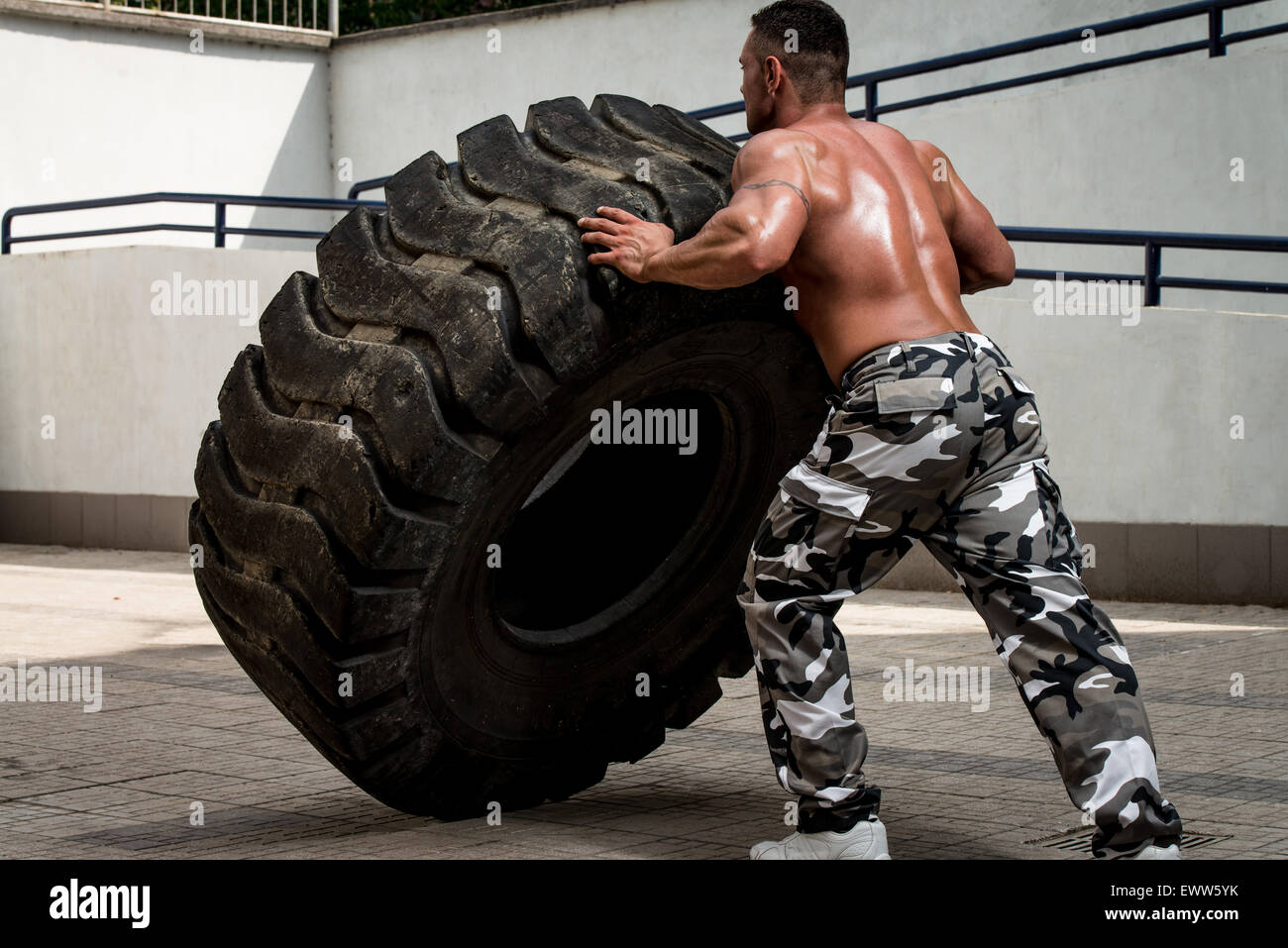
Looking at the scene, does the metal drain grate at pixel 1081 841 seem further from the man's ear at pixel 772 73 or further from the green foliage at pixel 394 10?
the green foliage at pixel 394 10

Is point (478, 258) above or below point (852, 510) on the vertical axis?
above

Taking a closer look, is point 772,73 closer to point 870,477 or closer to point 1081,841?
point 870,477

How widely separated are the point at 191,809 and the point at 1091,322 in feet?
23.7

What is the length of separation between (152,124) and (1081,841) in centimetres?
1738

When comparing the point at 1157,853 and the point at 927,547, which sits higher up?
the point at 927,547

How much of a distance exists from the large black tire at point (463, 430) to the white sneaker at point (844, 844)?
3.52 ft

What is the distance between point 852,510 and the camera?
3.82 metres

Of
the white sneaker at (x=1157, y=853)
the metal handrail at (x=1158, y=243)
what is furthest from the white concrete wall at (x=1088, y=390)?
the white sneaker at (x=1157, y=853)

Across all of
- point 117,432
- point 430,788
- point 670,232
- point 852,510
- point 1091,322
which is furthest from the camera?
point 117,432

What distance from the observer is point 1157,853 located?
3.60m

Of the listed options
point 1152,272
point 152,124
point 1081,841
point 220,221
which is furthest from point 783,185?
point 152,124

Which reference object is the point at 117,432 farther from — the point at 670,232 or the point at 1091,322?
the point at 670,232

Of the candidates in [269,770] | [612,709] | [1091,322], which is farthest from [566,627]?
[1091,322]
